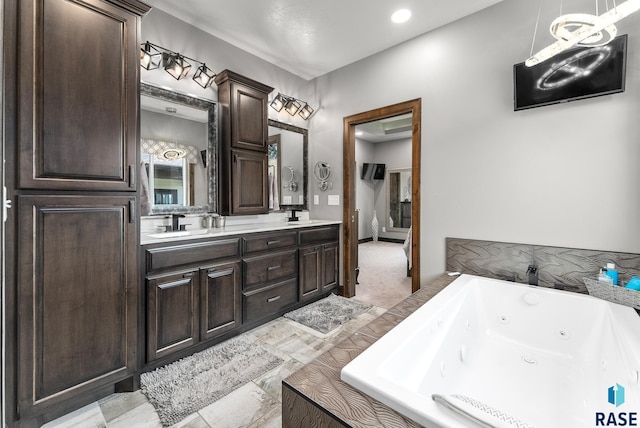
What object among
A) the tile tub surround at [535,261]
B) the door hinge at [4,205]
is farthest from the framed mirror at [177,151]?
the tile tub surround at [535,261]

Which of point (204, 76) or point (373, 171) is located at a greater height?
point (204, 76)

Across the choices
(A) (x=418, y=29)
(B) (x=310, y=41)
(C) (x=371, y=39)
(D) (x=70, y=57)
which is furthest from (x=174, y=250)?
(A) (x=418, y=29)

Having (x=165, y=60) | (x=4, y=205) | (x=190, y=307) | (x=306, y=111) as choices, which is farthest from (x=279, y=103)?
(x=4, y=205)

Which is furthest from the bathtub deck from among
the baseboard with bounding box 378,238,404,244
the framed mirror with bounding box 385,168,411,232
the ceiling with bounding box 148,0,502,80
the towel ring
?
the framed mirror with bounding box 385,168,411,232

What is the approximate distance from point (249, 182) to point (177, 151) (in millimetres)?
695

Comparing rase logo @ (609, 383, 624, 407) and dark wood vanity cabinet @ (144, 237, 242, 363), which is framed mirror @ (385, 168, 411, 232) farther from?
rase logo @ (609, 383, 624, 407)

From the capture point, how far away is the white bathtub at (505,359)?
100 centimetres

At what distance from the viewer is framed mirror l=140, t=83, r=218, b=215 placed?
229cm

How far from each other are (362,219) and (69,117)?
6.57m

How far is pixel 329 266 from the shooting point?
3297 mm

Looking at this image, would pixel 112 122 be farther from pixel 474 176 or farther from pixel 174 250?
pixel 474 176

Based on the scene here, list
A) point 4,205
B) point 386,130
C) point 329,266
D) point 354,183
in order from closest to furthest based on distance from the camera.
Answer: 1. point 4,205
2. point 329,266
3. point 354,183
4. point 386,130

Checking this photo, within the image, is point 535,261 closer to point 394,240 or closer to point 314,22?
point 314,22

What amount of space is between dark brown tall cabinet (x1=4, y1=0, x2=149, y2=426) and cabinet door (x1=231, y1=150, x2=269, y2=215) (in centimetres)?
103
